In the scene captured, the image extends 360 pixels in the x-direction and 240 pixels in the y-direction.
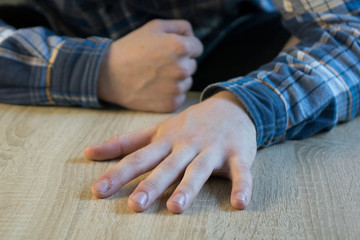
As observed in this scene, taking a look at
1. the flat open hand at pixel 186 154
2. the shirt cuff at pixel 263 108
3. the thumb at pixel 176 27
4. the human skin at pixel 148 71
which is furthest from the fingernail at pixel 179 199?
the thumb at pixel 176 27

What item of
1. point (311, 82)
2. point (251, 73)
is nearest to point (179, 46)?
point (251, 73)

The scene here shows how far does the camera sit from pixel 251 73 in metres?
0.77

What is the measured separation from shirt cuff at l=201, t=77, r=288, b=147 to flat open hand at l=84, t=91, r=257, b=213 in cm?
2

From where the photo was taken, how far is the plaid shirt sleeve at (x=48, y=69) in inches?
33.7

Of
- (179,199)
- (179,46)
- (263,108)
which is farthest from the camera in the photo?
(179,46)

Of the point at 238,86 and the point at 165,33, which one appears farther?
the point at 165,33

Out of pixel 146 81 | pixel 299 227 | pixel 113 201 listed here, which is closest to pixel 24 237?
pixel 113 201

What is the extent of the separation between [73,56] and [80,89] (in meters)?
0.07

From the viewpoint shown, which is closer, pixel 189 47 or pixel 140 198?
pixel 140 198

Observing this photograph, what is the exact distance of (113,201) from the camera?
572 mm

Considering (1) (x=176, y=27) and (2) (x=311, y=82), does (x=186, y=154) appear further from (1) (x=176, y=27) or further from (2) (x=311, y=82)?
(1) (x=176, y=27)

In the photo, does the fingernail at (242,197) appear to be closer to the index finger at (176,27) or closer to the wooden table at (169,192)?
the wooden table at (169,192)

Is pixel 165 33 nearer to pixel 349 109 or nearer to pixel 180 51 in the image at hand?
pixel 180 51

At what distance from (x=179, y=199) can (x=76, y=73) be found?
0.41 m
